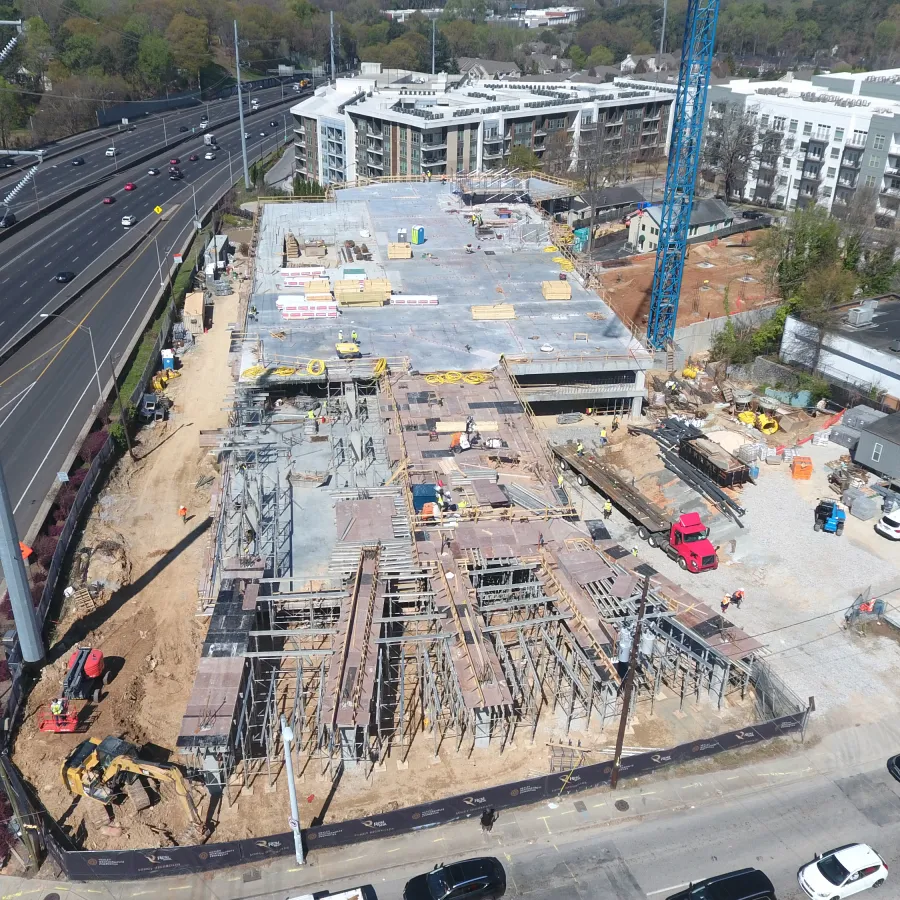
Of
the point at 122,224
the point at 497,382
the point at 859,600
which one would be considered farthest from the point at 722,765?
the point at 122,224

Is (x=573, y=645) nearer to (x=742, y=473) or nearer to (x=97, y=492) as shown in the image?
(x=742, y=473)

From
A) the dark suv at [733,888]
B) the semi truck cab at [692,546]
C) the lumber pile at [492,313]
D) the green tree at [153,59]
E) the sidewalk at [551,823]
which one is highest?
the green tree at [153,59]

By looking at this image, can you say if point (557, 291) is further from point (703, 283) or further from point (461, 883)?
point (461, 883)

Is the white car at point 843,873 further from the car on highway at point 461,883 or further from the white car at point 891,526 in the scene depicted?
the white car at point 891,526

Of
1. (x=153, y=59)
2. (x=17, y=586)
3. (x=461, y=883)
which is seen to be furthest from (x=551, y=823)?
(x=153, y=59)

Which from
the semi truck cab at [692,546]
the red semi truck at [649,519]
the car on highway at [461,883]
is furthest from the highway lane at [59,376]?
the semi truck cab at [692,546]

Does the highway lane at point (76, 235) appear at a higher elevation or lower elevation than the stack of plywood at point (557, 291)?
lower

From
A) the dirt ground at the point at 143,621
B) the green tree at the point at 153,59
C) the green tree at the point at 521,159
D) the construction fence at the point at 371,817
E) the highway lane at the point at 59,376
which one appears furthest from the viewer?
the green tree at the point at 153,59
